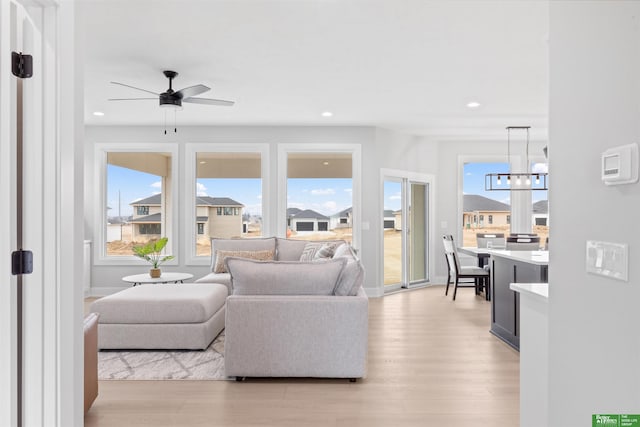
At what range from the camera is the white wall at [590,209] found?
1.20m

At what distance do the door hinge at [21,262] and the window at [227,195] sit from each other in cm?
519

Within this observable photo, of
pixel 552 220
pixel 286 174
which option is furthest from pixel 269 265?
pixel 286 174

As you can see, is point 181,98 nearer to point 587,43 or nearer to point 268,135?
point 268,135

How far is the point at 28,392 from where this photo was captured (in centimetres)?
151

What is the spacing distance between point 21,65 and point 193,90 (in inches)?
96.8

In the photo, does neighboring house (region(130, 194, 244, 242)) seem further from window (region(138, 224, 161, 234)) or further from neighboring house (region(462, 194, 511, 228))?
neighboring house (region(462, 194, 511, 228))

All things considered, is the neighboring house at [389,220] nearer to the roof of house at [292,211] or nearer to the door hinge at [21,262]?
the roof of house at [292,211]

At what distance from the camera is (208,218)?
22.1 feet

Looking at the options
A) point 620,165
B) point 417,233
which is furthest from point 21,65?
point 417,233

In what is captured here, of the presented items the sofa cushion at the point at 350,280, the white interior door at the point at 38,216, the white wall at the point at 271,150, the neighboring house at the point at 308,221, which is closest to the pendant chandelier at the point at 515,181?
the white wall at the point at 271,150

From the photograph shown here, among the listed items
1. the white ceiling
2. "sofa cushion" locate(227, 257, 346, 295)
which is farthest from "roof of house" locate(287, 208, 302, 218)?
"sofa cushion" locate(227, 257, 346, 295)

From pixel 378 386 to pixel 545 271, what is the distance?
5.84 feet

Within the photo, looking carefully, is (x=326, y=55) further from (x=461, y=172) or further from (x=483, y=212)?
(x=483, y=212)

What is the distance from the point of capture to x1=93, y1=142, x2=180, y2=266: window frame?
6574 mm
